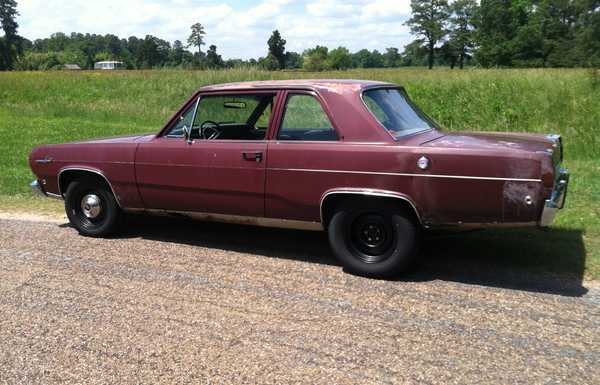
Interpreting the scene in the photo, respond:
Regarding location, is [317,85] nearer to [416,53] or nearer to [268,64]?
[268,64]

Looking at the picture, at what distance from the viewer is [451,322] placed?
3947 millimetres

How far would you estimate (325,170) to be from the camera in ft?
15.9

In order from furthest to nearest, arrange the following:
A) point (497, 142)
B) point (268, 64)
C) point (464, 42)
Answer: point (464, 42)
point (268, 64)
point (497, 142)

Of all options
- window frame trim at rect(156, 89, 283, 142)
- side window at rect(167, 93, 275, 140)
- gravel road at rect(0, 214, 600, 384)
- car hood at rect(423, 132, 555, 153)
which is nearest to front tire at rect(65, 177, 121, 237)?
gravel road at rect(0, 214, 600, 384)

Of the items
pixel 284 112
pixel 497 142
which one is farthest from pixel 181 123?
pixel 497 142

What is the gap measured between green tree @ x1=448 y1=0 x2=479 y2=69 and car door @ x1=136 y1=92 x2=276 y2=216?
100 meters

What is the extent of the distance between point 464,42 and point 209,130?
339ft

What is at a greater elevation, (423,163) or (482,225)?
(423,163)

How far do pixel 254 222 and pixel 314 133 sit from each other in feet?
3.25

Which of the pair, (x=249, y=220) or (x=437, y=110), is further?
(x=437, y=110)

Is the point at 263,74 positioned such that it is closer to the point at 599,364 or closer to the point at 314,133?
the point at 314,133

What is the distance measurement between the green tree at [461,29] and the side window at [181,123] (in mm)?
100273

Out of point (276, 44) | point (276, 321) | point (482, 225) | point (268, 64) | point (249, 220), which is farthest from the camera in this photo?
point (276, 44)

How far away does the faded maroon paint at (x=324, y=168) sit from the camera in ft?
13.9
